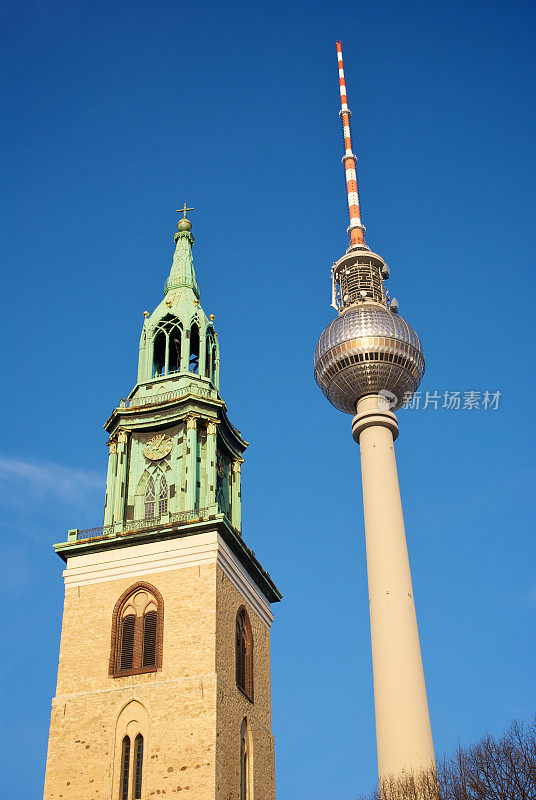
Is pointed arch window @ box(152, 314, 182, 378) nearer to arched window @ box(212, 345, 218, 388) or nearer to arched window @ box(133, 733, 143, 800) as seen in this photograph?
arched window @ box(212, 345, 218, 388)

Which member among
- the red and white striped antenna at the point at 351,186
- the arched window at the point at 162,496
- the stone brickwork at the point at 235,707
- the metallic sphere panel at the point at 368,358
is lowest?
the stone brickwork at the point at 235,707

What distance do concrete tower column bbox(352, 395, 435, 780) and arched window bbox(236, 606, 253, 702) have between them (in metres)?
10.3

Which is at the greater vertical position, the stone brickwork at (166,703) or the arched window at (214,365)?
the arched window at (214,365)

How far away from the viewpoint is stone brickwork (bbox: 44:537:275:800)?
4372cm

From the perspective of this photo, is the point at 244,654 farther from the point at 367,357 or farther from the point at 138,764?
the point at 367,357

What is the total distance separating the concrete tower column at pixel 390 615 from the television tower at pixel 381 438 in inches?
2.4

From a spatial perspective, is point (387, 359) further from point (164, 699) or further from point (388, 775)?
point (164, 699)

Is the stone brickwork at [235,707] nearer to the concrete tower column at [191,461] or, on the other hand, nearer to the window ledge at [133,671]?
the window ledge at [133,671]

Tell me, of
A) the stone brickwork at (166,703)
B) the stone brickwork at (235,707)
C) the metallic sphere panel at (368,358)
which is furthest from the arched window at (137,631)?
the metallic sphere panel at (368,358)

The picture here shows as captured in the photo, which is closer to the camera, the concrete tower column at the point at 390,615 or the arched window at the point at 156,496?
the arched window at the point at 156,496

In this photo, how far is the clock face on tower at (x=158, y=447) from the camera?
55.5 metres

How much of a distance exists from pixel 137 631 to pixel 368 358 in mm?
30488

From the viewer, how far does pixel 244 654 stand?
51.1m

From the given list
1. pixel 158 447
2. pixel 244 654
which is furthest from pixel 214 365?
pixel 244 654
